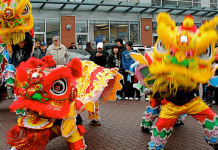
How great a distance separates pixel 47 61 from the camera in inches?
150

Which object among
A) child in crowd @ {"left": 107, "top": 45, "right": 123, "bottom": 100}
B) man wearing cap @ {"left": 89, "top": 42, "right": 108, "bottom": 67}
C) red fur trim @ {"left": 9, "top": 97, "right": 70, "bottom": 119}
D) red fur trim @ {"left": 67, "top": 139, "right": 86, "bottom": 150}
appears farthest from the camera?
man wearing cap @ {"left": 89, "top": 42, "right": 108, "bottom": 67}

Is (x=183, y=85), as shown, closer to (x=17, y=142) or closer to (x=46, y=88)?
(x=46, y=88)

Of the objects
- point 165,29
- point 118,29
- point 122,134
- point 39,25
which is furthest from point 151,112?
point 118,29

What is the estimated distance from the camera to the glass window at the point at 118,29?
19.4 m

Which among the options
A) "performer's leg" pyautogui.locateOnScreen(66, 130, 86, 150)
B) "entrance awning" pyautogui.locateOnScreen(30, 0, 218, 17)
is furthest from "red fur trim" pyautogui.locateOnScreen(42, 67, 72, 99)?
"entrance awning" pyautogui.locateOnScreen(30, 0, 218, 17)

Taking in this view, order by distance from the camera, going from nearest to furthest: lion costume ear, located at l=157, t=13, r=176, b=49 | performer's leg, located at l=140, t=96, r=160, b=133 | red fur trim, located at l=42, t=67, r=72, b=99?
red fur trim, located at l=42, t=67, r=72, b=99, lion costume ear, located at l=157, t=13, r=176, b=49, performer's leg, located at l=140, t=96, r=160, b=133

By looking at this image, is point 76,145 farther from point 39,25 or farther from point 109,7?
point 109,7

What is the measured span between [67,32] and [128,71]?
9656mm

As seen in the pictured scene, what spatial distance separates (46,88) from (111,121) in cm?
309

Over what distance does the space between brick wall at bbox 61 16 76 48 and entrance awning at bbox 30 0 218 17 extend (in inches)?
23.5

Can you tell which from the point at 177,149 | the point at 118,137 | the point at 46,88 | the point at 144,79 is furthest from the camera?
the point at 118,137

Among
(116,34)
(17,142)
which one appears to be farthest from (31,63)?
(116,34)

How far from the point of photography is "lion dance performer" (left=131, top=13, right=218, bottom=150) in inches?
135

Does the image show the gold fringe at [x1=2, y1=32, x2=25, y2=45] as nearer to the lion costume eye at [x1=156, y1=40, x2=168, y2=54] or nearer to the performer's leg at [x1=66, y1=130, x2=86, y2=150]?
the performer's leg at [x1=66, y1=130, x2=86, y2=150]
